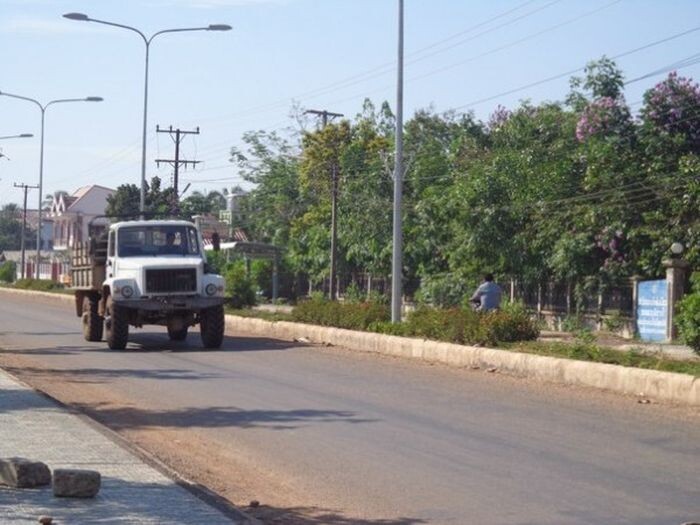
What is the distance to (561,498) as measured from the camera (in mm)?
9469

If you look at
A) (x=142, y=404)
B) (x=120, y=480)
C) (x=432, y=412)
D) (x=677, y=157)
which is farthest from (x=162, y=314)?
(x=677, y=157)

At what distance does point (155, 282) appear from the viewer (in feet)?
85.0

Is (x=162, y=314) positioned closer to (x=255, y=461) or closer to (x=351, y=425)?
A: (x=351, y=425)

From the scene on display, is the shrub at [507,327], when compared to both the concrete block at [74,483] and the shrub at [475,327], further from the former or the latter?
the concrete block at [74,483]

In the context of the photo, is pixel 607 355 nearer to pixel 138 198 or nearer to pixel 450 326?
pixel 450 326

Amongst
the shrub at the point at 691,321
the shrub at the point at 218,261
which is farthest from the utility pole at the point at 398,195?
the shrub at the point at 218,261

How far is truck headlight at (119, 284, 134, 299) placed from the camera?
2577 cm

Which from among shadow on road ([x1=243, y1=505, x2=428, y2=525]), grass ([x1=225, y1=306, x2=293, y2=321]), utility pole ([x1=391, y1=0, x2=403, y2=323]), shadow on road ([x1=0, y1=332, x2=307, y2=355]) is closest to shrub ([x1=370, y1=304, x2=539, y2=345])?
utility pole ([x1=391, y1=0, x2=403, y2=323])

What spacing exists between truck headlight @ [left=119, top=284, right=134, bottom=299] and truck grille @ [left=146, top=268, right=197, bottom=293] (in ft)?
1.12

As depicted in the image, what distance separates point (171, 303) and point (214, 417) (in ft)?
37.2

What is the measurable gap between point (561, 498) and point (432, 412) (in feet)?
18.4

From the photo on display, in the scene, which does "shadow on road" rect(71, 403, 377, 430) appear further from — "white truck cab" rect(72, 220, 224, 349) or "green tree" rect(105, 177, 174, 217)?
"green tree" rect(105, 177, 174, 217)

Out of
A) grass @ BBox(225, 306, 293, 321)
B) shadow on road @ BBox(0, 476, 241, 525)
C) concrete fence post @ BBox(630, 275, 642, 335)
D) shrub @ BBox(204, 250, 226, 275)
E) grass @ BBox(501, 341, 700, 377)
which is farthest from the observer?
shrub @ BBox(204, 250, 226, 275)

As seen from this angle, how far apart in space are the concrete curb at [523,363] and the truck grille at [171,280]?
11.8 feet
